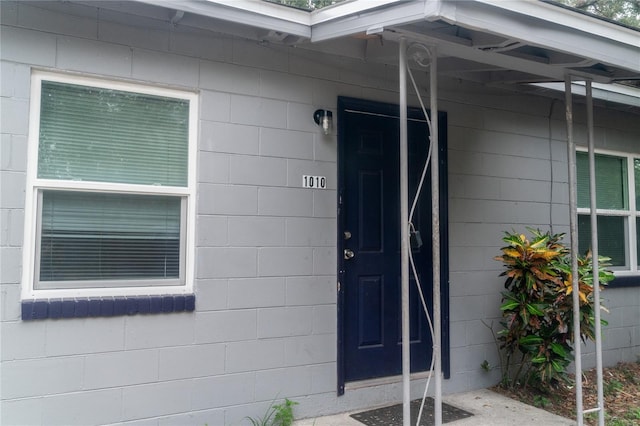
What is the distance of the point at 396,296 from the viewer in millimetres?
→ 4527

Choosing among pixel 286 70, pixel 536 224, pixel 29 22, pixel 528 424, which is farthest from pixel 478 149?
pixel 29 22

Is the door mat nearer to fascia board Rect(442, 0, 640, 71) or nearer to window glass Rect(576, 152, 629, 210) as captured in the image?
fascia board Rect(442, 0, 640, 71)

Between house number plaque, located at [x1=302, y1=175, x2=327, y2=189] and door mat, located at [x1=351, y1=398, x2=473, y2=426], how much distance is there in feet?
5.92

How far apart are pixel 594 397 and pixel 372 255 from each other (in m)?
2.52

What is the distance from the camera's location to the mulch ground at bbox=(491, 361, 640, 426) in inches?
172

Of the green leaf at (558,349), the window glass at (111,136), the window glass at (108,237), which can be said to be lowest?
the green leaf at (558,349)

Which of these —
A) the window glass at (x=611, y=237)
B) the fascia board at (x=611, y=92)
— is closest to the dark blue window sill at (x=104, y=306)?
the fascia board at (x=611, y=92)

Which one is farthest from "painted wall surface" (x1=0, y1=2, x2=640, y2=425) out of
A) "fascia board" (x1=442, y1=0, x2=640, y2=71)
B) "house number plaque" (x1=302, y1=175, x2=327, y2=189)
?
"fascia board" (x1=442, y1=0, x2=640, y2=71)

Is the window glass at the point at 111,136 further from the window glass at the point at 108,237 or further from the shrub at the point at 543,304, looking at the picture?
the shrub at the point at 543,304

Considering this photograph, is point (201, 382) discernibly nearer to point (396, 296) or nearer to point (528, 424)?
point (396, 296)

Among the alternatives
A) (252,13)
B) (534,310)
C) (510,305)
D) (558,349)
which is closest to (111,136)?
(252,13)

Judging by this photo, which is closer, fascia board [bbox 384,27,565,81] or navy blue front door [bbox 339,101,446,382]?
fascia board [bbox 384,27,565,81]

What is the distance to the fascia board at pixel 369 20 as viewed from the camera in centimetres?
Result: 295

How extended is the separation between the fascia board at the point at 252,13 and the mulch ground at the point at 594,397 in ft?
11.9
